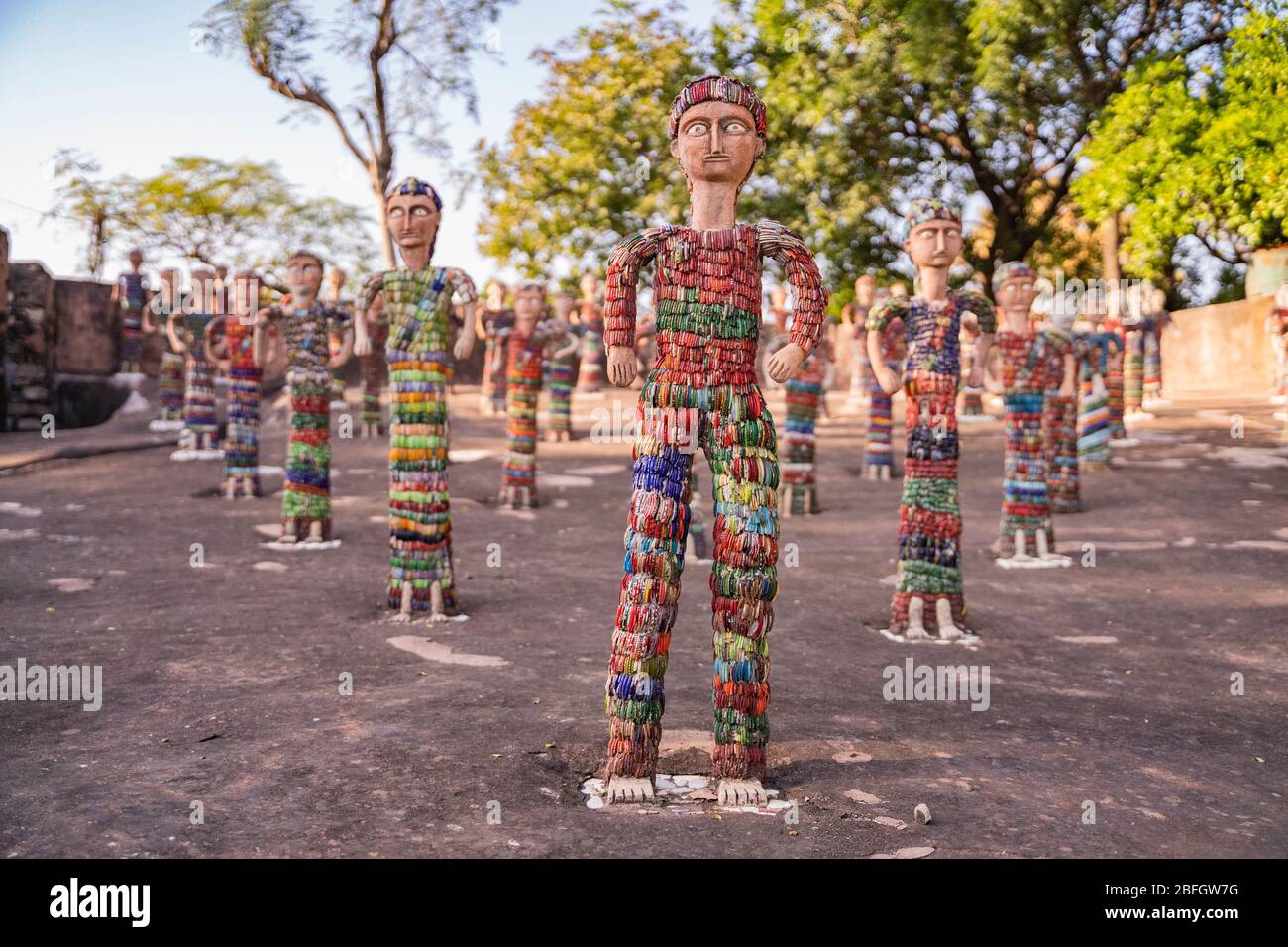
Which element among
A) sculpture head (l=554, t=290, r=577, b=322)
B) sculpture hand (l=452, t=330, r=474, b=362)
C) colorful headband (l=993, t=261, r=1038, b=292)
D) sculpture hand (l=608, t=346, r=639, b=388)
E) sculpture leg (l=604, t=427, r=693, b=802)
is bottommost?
sculpture leg (l=604, t=427, r=693, b=802)

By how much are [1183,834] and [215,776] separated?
3.34 m

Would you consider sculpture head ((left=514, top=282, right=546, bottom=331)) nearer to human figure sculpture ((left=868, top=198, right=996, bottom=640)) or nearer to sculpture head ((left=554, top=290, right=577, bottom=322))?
human figure sculpture ((left=868, top=198, right=996, bottom=640))

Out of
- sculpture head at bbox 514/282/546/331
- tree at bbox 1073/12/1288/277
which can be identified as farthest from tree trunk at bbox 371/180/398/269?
tree at bbox 1073/12/1288/277

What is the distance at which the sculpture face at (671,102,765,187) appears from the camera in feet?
14.0

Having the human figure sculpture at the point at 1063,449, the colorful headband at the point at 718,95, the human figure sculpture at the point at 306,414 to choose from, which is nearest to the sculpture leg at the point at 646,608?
the colorful headband at the point at 718,95

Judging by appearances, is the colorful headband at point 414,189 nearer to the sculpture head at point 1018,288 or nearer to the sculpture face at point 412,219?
the sculpture face at point 412,219

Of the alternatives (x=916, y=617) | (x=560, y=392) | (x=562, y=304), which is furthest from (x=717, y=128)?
(x=562, y=304)

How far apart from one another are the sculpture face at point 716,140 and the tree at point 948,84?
13981 mm

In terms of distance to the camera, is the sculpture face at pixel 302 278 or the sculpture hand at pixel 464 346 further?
the sculpture face at pixel 302 278

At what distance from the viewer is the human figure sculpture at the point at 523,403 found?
37.4 ft

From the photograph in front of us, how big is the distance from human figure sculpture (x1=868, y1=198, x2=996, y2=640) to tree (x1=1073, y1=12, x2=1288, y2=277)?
17.1ft

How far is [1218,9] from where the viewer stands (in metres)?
16.4

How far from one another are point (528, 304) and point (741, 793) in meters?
8.28

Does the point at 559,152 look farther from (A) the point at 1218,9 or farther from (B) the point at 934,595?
(B) the point at 934,595
